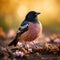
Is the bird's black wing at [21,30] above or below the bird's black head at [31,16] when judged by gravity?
below

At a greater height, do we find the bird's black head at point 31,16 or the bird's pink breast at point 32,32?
the bird's black head at point 31,16

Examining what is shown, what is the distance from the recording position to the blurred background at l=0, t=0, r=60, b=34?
11.0 feet

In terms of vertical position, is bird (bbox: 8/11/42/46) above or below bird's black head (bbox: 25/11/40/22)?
below

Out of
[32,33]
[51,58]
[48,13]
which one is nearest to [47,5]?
[48,13]

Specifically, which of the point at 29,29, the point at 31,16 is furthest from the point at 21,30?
the point at 31,16

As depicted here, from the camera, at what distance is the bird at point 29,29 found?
336 cm

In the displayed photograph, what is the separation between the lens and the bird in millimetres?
3359

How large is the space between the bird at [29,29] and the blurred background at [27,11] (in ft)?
0.16

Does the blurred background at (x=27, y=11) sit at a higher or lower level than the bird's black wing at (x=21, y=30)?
higher

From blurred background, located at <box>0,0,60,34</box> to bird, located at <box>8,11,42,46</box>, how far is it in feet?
0.16

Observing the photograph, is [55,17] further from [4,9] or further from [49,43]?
[4,9]

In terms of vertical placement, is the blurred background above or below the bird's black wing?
above

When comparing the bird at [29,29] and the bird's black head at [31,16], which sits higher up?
the bird's black head at [31,16]

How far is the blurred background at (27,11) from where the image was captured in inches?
132
